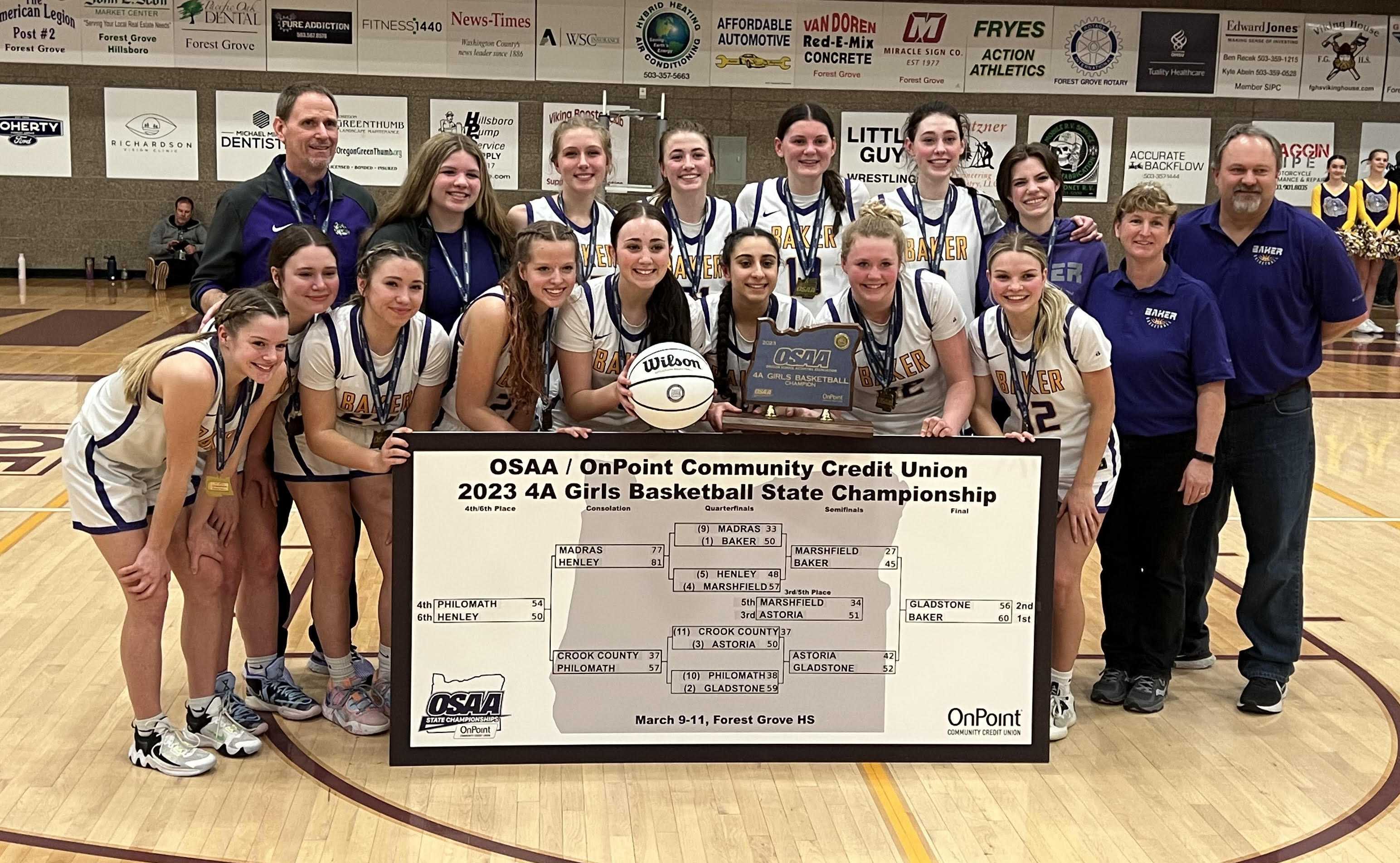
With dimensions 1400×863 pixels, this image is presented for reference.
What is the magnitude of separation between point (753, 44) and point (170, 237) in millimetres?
7766

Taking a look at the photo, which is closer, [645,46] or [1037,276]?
[1037,276]

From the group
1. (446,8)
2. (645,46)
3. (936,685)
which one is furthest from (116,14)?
(936,685)

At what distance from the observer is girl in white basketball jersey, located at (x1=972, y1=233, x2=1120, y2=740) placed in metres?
3.82

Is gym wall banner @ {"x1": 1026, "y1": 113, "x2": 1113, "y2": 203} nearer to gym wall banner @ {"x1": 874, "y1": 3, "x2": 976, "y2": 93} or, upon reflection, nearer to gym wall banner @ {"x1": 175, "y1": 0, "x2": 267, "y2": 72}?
gym wall banner @ {"x1": 874, "y1": 3, "x2": 976, "y2": 93}

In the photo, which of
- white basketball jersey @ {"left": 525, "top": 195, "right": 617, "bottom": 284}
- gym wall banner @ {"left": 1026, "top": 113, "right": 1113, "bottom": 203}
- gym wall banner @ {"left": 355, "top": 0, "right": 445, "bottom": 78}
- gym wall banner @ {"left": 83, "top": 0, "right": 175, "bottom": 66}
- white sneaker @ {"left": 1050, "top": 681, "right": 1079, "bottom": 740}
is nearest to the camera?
white sneaker @ {"left": 1050, "top": 681, "right": 1079, "bottom": 740}

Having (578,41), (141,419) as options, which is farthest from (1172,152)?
(141,419)

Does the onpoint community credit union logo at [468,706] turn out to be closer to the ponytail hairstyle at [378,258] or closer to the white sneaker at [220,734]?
the white sneaker at [220,734]

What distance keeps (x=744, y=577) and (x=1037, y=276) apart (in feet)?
4.11

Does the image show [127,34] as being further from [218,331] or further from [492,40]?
[218,331]

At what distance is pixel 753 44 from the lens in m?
16.2

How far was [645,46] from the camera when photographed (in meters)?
16.1

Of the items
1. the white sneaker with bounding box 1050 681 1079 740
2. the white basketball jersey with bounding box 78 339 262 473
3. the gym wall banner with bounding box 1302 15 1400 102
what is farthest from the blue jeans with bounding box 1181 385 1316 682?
the gym wall banner with bounding box 1302 15 1400 102

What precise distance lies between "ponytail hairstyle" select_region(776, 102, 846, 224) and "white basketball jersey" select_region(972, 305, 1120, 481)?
0.90 metres

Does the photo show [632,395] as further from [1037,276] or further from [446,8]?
[446,8]
